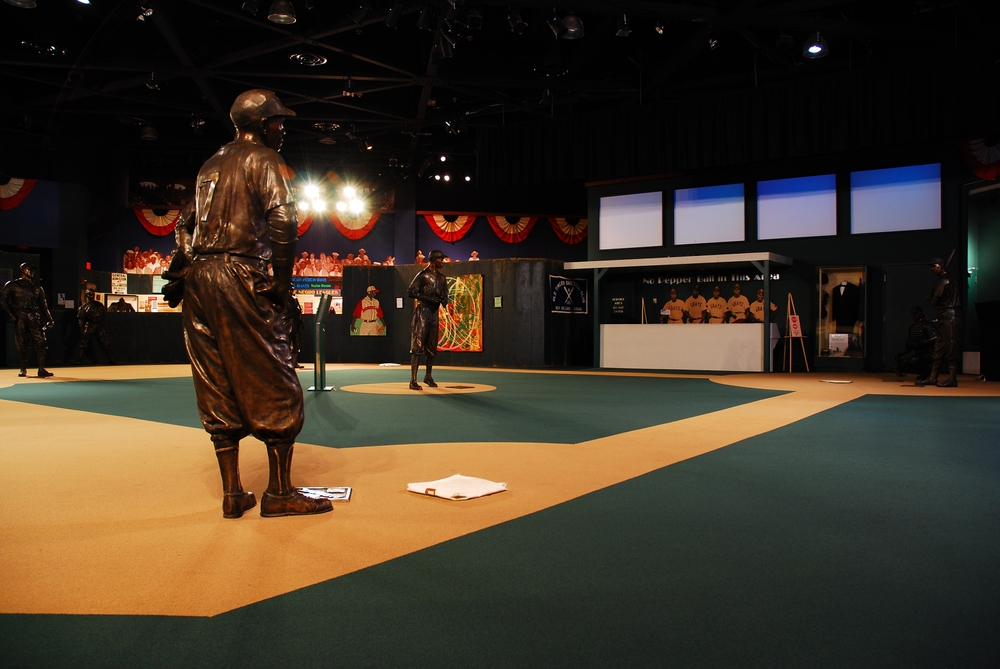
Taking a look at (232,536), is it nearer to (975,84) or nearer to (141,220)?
(975,84)

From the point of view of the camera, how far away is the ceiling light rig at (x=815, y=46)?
1477 centimetres

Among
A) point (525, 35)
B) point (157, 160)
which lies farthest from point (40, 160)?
point (525, 35)

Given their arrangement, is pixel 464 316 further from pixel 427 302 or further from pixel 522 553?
pixel 522 553

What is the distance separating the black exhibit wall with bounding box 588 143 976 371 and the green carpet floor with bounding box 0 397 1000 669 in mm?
14322

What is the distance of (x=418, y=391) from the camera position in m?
10.9

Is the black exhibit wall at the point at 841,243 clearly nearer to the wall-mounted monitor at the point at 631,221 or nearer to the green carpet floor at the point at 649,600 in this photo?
the wall-mounted monitor at the point at 631,221

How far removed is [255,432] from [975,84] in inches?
659

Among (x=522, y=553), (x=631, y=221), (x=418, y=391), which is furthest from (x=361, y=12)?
(x=522, y=553)

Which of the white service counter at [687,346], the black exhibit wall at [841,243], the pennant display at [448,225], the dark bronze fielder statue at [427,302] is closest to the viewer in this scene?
the dark bronze fielder statue at [427,302]

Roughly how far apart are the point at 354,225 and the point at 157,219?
683 centimetres

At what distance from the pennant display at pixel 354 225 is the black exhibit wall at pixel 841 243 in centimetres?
1153

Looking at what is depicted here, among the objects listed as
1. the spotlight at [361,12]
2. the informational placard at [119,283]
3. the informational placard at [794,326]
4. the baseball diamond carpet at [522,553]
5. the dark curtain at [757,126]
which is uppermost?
the spotlight at [361,12]

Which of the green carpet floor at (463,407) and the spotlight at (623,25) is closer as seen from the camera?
the green carpet floor at (463,407)

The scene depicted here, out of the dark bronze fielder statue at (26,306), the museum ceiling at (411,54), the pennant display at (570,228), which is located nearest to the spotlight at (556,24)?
the museum ceiling at (411,54)
